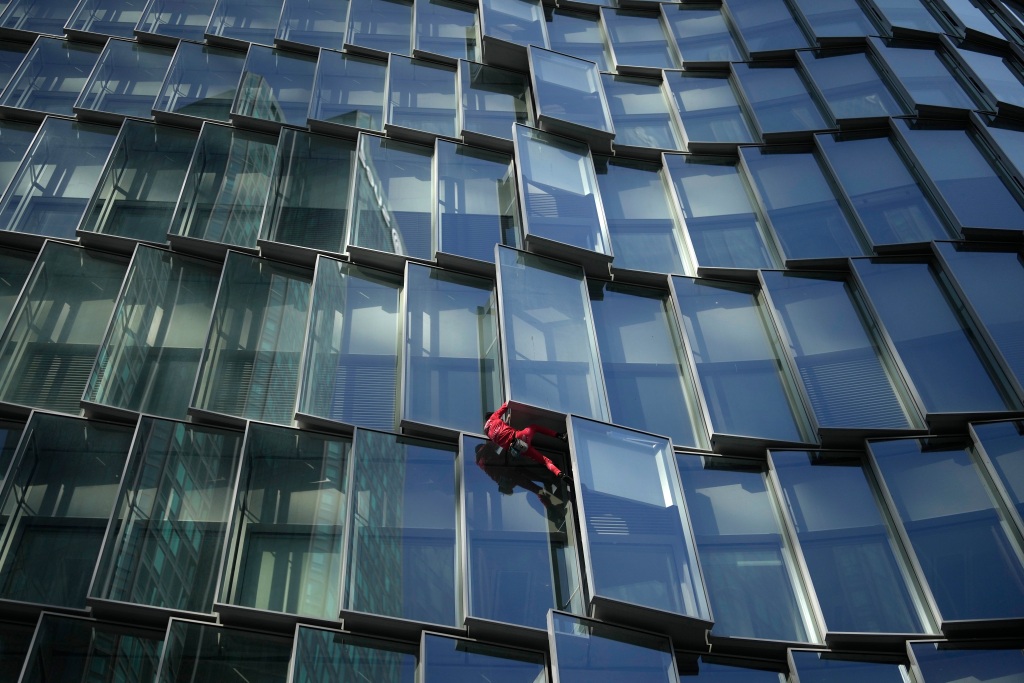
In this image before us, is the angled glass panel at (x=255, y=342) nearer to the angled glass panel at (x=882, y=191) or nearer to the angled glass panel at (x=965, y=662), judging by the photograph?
the angled glass panel at (x=965, y=662)

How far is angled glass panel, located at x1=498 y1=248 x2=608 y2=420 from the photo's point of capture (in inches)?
570

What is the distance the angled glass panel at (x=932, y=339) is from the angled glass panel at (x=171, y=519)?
9.78 metres

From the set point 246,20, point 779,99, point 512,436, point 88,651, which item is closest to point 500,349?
point 512,436

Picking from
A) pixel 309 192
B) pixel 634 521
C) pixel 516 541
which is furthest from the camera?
pixel 309 192

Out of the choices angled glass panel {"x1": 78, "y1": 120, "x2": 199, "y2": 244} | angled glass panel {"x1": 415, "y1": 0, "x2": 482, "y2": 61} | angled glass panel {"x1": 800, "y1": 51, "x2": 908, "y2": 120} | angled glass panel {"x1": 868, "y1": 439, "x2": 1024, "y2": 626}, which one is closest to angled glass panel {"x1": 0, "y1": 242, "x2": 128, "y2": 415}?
angled glass panel {"x1": 78, "y1": 120, "x2": 199, "y2": 244}

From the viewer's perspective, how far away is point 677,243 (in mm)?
18078

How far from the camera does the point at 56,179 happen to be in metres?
17.7

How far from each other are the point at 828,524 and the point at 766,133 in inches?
362

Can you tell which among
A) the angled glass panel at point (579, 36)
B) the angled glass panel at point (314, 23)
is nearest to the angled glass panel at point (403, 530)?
the angled glass panel at point (314, 23)

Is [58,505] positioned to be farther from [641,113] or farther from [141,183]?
[641,113]

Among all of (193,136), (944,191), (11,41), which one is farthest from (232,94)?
(944,191)

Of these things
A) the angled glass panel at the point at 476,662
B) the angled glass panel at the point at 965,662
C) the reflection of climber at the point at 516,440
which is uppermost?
the reflection of climber at the point at 516,440

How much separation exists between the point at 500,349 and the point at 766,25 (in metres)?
12.5

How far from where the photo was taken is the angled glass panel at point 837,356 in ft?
48.0
